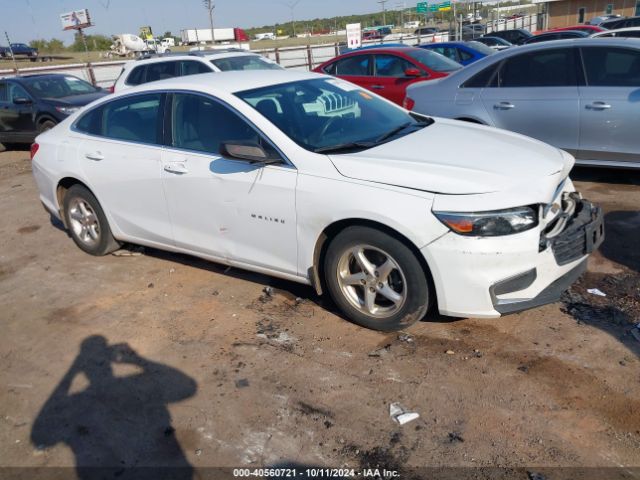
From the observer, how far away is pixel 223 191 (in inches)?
165

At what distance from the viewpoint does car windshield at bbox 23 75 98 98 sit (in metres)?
12.2

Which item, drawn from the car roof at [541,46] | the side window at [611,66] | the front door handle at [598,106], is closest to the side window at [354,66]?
the car roof at [541,46]

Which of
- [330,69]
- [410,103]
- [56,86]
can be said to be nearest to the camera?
[410,103]

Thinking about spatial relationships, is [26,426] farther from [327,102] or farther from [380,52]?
[380,52]

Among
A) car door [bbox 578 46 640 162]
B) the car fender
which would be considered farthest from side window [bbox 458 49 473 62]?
the car fender

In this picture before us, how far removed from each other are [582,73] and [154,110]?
4.63m

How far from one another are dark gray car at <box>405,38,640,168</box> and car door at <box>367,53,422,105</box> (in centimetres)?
266

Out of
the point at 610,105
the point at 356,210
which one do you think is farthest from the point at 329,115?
the point at 610,105

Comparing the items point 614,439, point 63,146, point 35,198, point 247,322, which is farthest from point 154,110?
point 35,198

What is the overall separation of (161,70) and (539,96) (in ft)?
23.3

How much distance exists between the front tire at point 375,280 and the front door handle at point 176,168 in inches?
54.1

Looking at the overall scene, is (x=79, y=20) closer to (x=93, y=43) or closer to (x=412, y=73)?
(x=93, y=43)

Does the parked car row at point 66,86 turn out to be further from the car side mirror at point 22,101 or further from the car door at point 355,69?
the car door at point 355,69

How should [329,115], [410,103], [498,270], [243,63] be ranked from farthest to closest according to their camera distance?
[243,63], [410,103], [329,115], [498,270]
